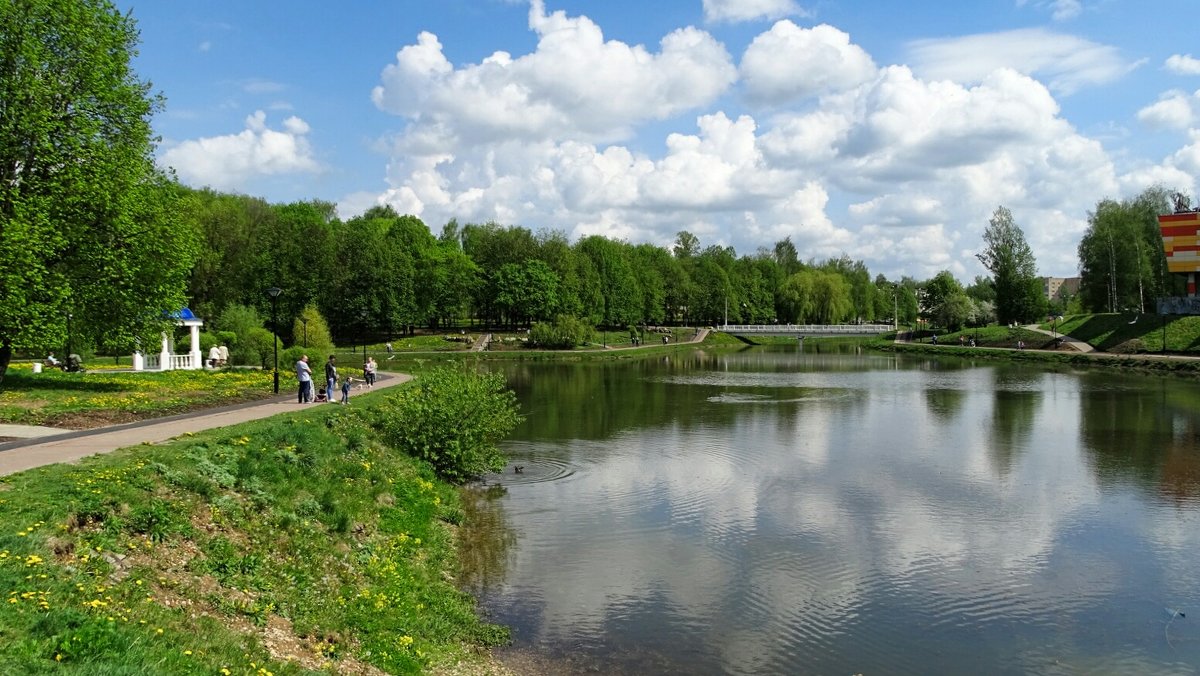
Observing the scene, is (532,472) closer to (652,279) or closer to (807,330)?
(652,279)

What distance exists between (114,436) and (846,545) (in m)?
16.8

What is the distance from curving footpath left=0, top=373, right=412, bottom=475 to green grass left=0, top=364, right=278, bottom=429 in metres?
0.95

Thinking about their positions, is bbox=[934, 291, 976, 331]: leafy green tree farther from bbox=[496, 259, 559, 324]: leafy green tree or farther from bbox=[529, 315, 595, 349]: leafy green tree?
bbox=[496, 259, 559, 324]: leafy green tree

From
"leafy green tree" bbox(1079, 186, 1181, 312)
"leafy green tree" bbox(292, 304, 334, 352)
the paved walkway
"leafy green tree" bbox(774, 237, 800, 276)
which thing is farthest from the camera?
"leafy green tree" bbox(774, 237, 800, 276)

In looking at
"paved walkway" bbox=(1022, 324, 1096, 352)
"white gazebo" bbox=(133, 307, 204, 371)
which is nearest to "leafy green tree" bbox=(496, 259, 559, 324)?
"paved walkway" bbox=(1022, 324, 1096, 352)

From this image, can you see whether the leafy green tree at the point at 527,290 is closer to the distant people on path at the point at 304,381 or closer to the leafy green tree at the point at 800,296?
the leafy green tree at the point at 800,296

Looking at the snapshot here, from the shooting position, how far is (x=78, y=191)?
88.4 ft

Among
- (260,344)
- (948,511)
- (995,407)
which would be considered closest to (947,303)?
(995,407)

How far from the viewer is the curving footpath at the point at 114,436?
50.8ft

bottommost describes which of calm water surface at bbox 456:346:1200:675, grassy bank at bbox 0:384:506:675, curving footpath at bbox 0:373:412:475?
calm water surface at bbox 456:346:1200:675

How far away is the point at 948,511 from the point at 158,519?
17.4m

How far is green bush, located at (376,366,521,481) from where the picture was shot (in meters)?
23.0

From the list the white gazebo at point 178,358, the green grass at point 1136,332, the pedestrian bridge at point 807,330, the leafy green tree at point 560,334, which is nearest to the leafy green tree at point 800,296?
the pedestrian bridge at point 807,330

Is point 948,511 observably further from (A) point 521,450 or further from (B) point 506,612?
(A) point 521,450
